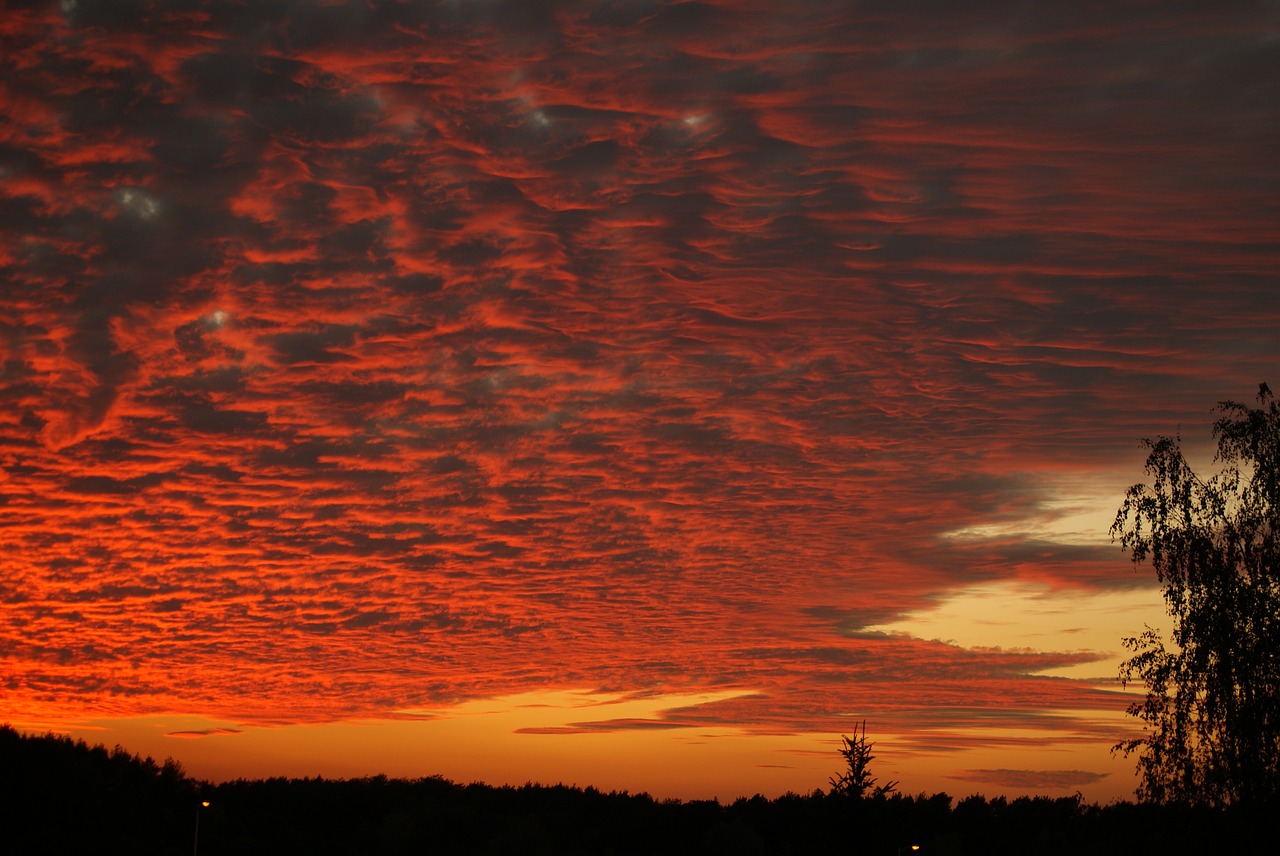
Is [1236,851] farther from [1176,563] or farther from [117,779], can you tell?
[117,779]

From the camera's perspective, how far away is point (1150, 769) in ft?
104

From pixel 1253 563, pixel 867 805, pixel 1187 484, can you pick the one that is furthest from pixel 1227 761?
pixel 867 805

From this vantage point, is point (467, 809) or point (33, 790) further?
point (467, 809)

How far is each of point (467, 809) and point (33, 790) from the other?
3559 cm

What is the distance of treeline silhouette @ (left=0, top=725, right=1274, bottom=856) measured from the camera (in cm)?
6596

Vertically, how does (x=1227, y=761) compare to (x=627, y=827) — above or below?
above

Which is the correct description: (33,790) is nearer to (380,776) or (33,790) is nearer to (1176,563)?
(380,776)

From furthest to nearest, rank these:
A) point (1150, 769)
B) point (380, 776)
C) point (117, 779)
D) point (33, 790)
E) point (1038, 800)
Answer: point (380, 776) → point (1038, 800) → point (117, 779) → point (33, 790) → point (1150, 769)

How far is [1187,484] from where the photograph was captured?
32.9 meters

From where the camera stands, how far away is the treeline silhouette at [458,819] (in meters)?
66.0

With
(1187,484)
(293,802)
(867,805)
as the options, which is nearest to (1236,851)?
(1187,484)

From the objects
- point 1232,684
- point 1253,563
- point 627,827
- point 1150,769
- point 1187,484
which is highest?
point 1187,484

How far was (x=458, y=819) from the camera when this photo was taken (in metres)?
89.4

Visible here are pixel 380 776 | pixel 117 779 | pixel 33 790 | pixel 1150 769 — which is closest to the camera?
pixel 1150 769
